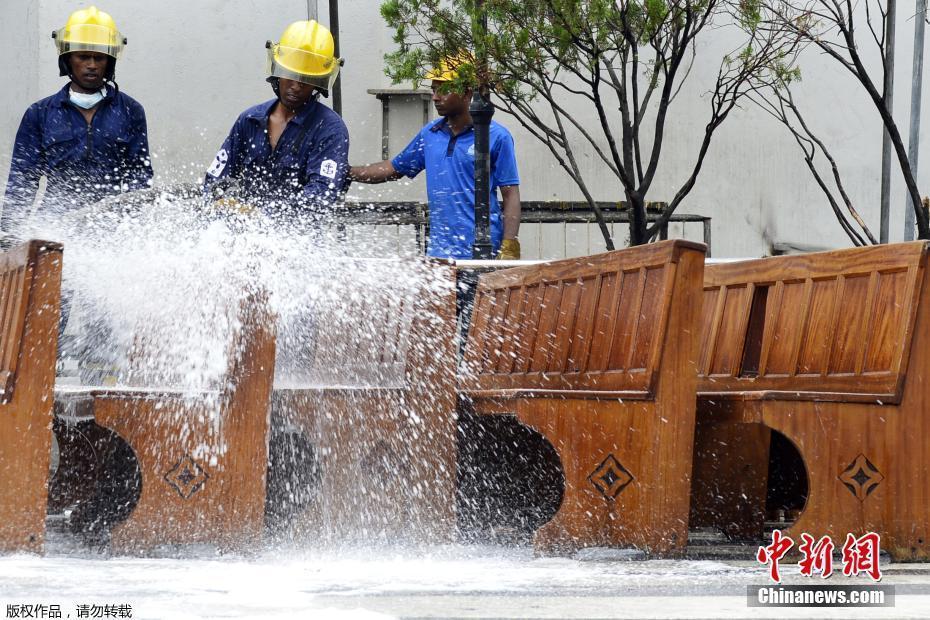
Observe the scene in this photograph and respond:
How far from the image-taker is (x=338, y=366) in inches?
294

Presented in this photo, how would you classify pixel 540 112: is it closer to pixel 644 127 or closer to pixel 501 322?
pixel 644 127

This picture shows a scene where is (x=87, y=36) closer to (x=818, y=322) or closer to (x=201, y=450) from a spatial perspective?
(x=201, y=450)

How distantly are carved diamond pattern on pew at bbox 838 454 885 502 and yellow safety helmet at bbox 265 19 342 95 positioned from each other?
11.5 feet

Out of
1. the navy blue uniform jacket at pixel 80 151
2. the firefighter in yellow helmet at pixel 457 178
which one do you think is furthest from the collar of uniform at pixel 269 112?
the firefighter in yellow helmet at pixel 457 178

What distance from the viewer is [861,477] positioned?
19.9ft

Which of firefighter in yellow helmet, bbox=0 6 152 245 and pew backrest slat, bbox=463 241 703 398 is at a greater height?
firefighter in yellow helmet, bbox=0 6 152 245

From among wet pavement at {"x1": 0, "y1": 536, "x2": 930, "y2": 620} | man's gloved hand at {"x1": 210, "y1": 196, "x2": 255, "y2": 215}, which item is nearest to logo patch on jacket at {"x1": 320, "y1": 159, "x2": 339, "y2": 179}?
man's gloved hand at {"x1": 210, "y1": 196, "x2": 255, "y2": 215}

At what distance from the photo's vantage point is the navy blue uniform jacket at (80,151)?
8.20m

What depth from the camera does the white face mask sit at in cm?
833

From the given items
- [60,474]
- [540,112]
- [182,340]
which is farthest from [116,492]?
[540,112]

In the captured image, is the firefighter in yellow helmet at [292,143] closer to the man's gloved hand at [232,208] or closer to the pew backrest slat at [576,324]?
the man's gloved hand at [232,208]

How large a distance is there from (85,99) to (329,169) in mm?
1628

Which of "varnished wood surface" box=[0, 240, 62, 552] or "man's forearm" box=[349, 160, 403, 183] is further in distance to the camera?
"man's forearm" box=[349, 160, 403, 183]

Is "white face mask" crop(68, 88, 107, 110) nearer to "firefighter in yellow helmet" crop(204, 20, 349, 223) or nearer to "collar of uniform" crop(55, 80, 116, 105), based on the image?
"collar of uniform" crop(55, 80, 116, 105)
